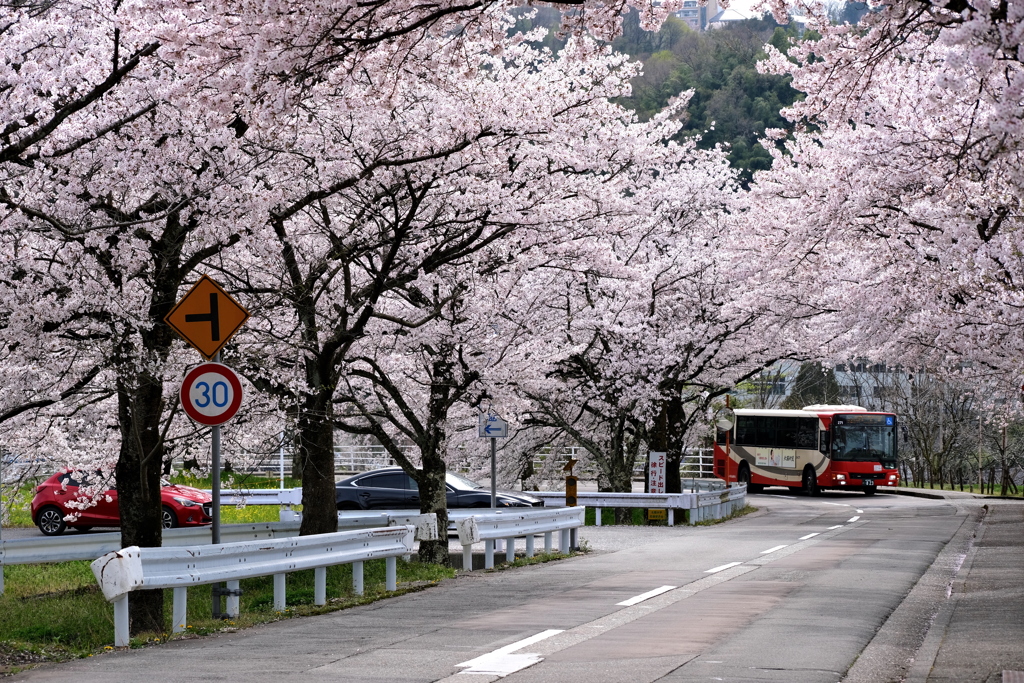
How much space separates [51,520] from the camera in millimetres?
25469

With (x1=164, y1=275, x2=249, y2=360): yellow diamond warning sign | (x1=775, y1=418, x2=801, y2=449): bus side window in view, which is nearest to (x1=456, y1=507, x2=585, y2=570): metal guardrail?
(x1=164, y1=275, x2=249, y2=360): yellow diamond warning sign

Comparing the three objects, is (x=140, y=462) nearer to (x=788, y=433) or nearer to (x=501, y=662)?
(x=501, y=662)

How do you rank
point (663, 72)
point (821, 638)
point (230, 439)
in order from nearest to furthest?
point (821, 638), point (230, 439), point (663, 72)

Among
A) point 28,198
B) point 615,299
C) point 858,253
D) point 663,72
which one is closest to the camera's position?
point 28,198

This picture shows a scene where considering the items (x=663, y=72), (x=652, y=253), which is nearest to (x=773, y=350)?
(x=652, y=253)

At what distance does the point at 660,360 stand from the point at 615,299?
2027 mm

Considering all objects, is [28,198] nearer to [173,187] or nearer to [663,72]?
[173,187]

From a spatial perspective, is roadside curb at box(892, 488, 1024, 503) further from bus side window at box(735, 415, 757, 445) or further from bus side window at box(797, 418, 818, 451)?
bus side window at box(735, 415, 757, 445)

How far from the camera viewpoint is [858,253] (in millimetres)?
23453

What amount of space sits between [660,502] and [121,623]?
69.2 ft

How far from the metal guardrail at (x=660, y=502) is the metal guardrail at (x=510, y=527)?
873cm

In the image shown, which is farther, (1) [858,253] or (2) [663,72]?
(2) [663,72]

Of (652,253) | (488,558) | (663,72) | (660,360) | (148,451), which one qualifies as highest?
(663,72)

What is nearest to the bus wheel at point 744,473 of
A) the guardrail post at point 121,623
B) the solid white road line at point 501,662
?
the solid white road line at point 501,662
